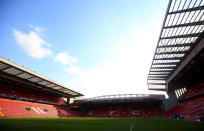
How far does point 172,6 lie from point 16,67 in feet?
97.3

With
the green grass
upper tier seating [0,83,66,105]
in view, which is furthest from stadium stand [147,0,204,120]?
upper tier seating [0,83,66,105]

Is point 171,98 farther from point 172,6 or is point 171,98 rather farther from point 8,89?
point 8,89

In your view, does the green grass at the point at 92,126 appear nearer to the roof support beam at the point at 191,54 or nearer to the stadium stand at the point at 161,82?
the stadium stand at the point at 161,82

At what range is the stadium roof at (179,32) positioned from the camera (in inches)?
520

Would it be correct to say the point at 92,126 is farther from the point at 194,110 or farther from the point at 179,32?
the point at 194,110

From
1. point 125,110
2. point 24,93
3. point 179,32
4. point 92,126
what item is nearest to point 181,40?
point 179,32

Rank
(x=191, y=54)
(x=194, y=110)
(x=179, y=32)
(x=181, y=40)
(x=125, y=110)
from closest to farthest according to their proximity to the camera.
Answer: (x=179, y=32)
(x=181, y=40)
(x=191, y=54)
(x=194, y=110)
(x=125, y=110)

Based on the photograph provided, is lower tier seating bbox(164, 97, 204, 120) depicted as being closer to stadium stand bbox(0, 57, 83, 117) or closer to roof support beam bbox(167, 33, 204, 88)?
roof support beam bbox(167, 33, 204, 88)

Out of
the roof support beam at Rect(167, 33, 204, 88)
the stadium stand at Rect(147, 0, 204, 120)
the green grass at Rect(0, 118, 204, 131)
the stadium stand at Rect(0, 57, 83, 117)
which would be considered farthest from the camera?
the stadium stand at Rect(0, 57, 83, 117)

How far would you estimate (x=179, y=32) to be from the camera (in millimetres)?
16891

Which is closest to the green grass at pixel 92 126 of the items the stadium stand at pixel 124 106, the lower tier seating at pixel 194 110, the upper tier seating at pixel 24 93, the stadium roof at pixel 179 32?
the stadium roof at pixel 179 32

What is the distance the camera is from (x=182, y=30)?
16.5 m

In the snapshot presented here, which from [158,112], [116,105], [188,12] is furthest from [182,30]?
[116,105]

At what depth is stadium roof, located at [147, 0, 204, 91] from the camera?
43.3 feet
